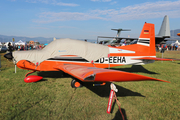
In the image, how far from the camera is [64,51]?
6086 millimetres

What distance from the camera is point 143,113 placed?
133 inches

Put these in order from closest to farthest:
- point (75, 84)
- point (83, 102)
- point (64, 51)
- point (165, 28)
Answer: point (83, 102)
point (75, 84)
point (64, 51)
point (165, 28)

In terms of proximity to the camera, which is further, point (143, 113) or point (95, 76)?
point (143, 113)

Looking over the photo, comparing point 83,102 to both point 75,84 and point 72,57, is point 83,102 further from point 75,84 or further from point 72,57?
point 72,57

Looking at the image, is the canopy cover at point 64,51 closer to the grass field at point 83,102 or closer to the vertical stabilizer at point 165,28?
the grass field at point 83,102

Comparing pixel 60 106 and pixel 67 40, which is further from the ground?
pixel 67 40

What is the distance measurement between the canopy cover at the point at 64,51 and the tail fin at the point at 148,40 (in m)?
2.81

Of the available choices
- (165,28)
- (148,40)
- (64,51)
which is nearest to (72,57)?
(64,51)

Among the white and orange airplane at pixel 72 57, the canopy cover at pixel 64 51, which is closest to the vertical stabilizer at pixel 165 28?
the white and orange airplane at pixel 72 57

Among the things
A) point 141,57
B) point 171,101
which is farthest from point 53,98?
point 141,57

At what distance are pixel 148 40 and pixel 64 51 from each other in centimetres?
546

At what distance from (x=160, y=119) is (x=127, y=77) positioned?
1672 mm

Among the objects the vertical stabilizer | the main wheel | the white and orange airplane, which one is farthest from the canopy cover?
the vertical stabilizer

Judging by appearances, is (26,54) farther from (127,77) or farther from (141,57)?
(141,57)
